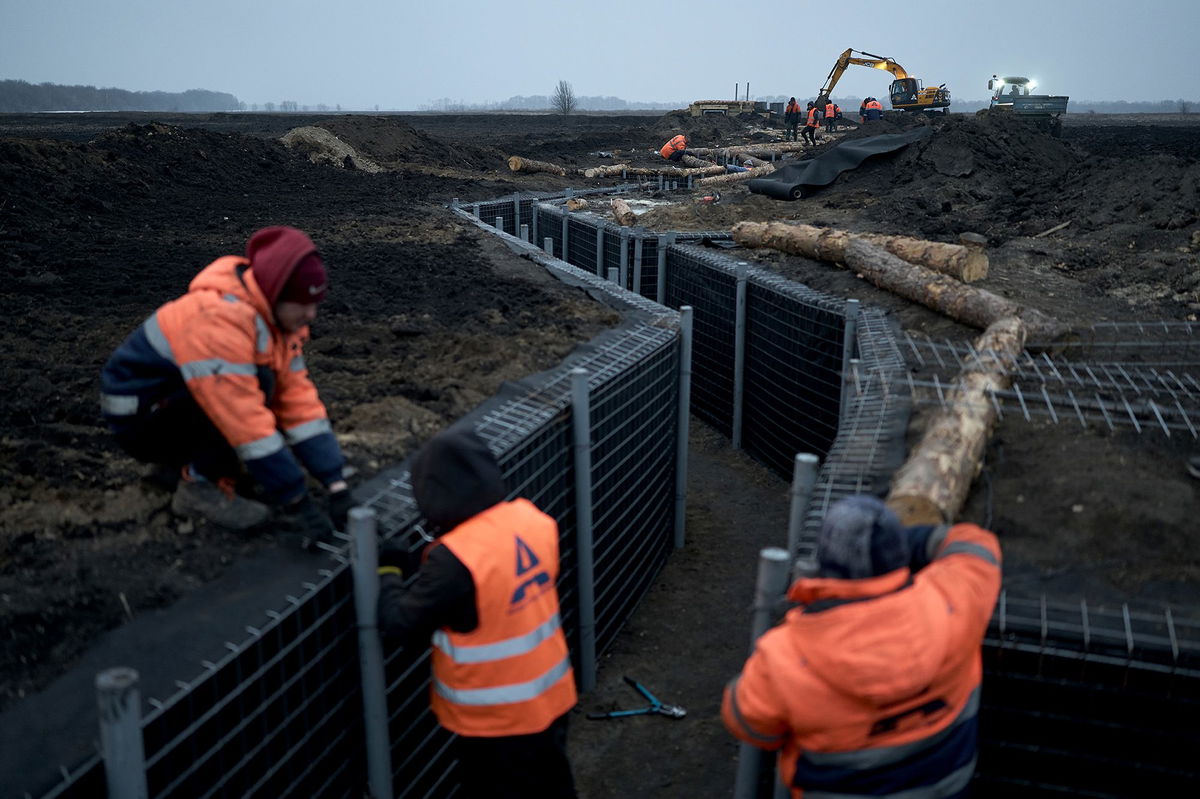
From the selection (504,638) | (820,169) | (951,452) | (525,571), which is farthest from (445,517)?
(820,169)

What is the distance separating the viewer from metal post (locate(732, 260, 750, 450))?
942 centimetres

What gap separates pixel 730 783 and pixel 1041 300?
654cm

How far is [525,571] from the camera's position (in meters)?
3.23

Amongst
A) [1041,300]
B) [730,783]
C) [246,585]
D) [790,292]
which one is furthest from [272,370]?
[1041,300]

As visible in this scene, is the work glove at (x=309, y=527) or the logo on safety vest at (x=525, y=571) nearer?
the logo on safety vest at (x=525, y=571)

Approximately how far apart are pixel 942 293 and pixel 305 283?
6.35 m

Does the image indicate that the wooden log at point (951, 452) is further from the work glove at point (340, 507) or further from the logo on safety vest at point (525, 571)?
the work glove at point (340, 507)

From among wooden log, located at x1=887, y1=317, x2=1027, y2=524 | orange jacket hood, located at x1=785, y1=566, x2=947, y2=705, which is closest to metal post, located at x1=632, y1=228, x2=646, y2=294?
wooden log, located at x1=887, y1=317, x2=1027, y2=524

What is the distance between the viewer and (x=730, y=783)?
16.9ft

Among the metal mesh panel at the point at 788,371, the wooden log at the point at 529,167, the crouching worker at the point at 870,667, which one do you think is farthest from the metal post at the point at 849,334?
the wooden log at the point at 529,167

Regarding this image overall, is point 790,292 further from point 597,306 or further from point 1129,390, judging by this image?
point 1129,390

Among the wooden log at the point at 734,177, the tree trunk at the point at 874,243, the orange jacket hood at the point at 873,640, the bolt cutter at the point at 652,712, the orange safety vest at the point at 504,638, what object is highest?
the wooden log at the point at 734,177

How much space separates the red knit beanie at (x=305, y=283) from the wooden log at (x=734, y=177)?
1910cm

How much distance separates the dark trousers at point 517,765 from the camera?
11.0 ft
